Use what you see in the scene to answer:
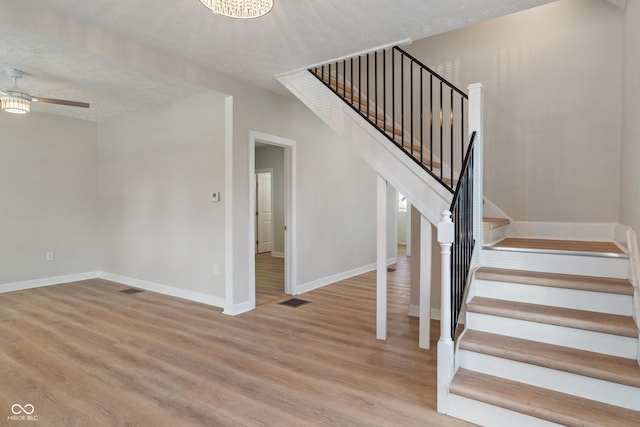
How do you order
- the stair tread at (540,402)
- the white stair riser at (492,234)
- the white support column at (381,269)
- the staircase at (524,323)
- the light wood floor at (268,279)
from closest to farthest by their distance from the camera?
the stair tread at (540,402)
the staircase at (524,323)
the white stair riser at (492,234)
the white support column at (381,269)
the light wood floor at (268,279)

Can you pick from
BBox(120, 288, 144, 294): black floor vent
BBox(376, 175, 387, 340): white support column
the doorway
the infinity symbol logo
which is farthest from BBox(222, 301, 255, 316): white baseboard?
the doorway

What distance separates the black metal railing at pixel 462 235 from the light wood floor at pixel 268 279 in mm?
2722

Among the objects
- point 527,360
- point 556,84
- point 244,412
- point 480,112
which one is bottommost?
point 244,412

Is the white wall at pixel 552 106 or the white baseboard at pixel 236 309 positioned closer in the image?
the white wall at pixel 552 106

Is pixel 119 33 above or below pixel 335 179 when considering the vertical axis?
above

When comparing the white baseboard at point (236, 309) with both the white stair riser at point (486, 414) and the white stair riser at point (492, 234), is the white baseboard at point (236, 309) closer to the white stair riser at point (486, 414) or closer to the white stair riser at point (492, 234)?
the white stair riser at point (486, 414)

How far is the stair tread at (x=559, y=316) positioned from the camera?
2.01 m

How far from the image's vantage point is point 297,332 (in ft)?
11.3

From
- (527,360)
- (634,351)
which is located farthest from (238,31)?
(634,351)

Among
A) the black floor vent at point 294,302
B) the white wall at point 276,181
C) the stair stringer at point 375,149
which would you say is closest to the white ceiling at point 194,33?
the stair stringer at point 375,149

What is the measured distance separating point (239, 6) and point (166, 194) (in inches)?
142

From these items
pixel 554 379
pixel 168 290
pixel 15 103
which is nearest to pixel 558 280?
pixel 554 379

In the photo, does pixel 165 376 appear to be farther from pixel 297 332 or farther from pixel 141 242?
pixel 141 242

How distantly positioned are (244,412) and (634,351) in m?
2.32
